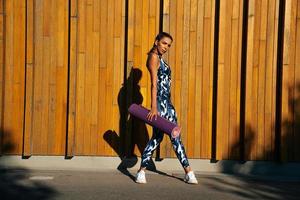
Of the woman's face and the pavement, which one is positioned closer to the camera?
the pavement

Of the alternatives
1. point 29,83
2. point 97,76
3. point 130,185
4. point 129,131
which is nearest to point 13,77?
point 29,83

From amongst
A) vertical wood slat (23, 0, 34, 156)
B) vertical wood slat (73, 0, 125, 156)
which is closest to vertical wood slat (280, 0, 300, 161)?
vertical wood slat (73, 0, 125, 156)

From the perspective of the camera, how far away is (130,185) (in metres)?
6.69

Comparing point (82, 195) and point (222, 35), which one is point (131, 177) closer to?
point (82, 195)

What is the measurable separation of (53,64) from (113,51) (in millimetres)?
823

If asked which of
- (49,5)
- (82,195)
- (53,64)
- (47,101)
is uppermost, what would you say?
(49,5)

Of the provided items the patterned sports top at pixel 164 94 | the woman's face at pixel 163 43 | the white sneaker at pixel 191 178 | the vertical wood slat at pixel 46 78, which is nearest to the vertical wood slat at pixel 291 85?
the white sneaker at pixel 191 178

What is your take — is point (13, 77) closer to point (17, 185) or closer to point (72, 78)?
point (72, 78)

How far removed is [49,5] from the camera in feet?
24.5

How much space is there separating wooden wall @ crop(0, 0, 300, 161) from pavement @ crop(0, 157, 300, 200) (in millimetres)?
274

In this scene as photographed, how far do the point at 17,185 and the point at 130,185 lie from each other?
1329 millimetres

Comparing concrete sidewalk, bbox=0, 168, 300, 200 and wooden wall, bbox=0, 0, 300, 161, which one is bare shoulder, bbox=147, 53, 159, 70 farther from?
concrete sidewalk, bbox=0, 168, 300, 200

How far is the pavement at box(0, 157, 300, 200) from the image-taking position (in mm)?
6234

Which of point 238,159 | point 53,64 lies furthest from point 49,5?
point 238,159
